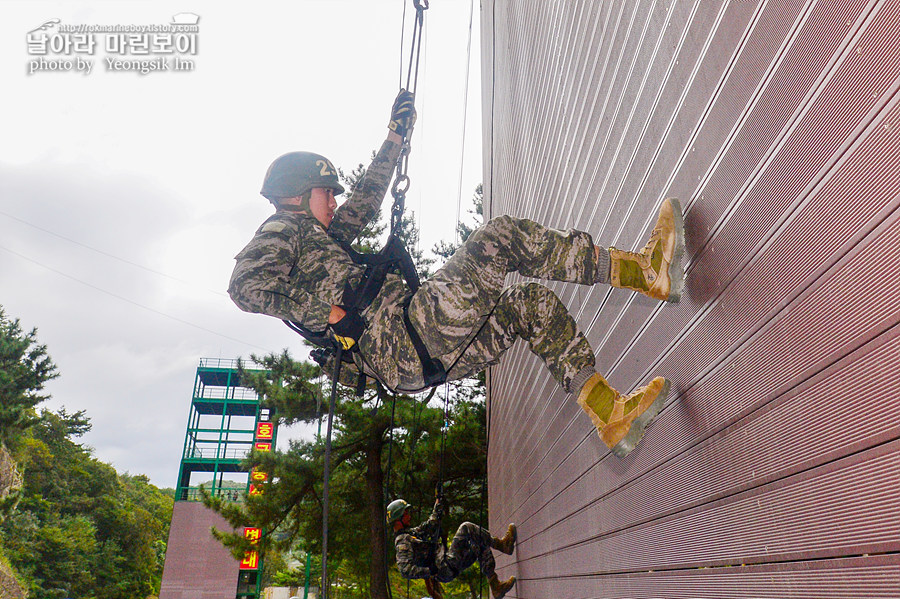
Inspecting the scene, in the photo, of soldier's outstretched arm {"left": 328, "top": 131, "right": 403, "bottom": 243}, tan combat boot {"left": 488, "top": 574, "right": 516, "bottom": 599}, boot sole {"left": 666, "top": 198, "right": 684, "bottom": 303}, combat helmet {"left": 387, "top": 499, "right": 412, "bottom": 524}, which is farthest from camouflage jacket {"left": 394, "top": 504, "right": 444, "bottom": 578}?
boot sole {"left": 666, "top": 198, "right": 684, "bottom": 303}

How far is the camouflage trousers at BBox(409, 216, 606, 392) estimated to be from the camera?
213 cm

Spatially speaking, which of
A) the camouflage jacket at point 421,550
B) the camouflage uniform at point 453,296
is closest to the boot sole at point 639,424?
the camouflage uniform at point 453,296

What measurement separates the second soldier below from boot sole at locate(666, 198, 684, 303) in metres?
4.94

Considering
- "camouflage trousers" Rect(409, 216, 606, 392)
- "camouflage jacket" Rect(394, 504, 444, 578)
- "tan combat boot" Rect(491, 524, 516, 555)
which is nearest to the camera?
"camouflage trousers" Rect(409, 216, 606, 392)

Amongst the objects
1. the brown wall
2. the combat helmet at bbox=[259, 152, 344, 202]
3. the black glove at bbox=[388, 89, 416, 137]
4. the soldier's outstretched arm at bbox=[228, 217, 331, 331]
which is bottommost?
the brown wall

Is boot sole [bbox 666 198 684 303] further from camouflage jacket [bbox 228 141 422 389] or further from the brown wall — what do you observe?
the brown wall

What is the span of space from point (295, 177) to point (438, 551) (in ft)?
19.4

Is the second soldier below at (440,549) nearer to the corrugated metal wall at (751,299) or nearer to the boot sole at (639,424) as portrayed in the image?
the corrugated metal wall at (751,299)

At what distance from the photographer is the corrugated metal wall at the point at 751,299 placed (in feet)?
3.22

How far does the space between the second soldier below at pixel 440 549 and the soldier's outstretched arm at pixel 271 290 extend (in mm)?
4639

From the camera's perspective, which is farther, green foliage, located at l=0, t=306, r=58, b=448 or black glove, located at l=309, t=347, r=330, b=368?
green foliage, located at l=0, t=306, r=58, b=448

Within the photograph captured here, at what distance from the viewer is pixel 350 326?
229 centimetres

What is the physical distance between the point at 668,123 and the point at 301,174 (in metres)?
1.63

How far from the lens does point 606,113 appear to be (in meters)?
2.57
